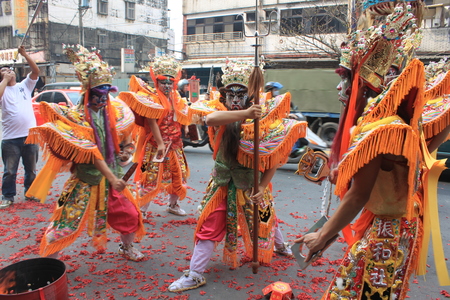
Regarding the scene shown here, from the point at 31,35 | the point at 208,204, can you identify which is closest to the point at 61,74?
the point at 31,35

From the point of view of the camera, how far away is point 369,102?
191cm

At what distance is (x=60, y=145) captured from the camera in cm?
318

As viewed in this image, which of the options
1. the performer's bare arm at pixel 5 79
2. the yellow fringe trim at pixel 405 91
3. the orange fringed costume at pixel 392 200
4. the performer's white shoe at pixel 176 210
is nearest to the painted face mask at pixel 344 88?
the orange fringed costume at pixel 392 200

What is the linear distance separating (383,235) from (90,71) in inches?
107

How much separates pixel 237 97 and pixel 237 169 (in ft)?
2.12

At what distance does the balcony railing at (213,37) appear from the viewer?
24.0 metres

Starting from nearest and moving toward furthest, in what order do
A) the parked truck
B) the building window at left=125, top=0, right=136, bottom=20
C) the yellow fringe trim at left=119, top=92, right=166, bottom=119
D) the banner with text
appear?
the yellow fringe trim at left=119, top=92, right=166, bottom=119 < the parked truck < the banner with text < the building window at left=125, top=0, right=136, bottom=20

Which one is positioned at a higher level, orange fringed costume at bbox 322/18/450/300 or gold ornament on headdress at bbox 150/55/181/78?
gold ornament on headdress at bbox 150/55/181/78

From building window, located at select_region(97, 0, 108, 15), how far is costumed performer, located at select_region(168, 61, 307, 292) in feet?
102

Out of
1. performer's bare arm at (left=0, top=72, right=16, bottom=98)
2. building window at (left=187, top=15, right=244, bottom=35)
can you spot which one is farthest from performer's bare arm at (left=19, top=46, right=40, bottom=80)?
building window at (left=187, top=15, right=244, bottom=35)

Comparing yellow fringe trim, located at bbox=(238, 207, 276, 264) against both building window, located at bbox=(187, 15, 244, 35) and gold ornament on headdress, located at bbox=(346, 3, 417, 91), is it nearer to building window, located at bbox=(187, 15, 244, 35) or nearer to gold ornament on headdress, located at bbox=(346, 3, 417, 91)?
gold ornament on headdress, located at bbox=(346, 3, 417, 91)

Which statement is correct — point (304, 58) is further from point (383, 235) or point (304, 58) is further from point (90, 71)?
point (383, 235)

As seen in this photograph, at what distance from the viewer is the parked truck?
1158cm

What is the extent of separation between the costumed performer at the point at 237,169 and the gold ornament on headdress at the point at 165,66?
1714 mm
